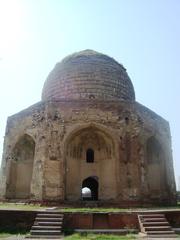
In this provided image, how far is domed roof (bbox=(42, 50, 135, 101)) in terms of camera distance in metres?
16.4

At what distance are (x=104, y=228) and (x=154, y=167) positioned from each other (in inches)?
344

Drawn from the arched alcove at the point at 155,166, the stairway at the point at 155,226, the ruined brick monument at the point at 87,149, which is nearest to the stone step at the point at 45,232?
the stairway at the point at 155,226

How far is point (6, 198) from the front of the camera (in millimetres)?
14062

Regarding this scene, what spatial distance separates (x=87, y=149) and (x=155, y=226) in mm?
7664

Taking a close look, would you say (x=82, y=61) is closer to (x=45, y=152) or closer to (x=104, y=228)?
(x=45, y=152)

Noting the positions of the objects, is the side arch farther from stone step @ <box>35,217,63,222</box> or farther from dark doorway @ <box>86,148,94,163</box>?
stone step @ <box>35,217,63,222</box>

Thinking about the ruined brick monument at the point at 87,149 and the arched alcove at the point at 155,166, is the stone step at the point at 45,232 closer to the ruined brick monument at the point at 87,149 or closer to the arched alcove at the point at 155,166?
the ruined brick monument at the point at 87,149

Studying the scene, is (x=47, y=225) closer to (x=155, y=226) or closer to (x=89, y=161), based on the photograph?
(x=155, y=226)

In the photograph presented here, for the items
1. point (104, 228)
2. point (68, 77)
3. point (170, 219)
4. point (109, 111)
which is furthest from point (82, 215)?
point (68, 77)

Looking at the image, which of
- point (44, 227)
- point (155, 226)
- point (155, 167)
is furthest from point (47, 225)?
point (155, 167)

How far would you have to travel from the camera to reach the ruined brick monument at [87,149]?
12898mm

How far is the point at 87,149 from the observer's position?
48.4ft

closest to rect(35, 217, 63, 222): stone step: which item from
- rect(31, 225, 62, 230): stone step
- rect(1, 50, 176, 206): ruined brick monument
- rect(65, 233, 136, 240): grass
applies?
rect(31, 225, 62, 230): stone step

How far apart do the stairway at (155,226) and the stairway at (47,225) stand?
2.33m
